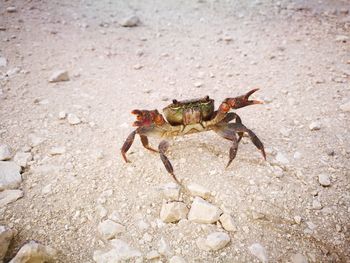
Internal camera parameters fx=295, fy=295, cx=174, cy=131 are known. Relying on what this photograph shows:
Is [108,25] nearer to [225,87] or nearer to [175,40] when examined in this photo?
[175,40]

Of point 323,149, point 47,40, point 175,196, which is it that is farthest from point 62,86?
point 323,149

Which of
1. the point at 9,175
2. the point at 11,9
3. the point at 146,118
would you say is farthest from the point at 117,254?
the point at 11,9

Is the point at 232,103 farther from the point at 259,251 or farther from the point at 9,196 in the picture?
the point at 9,196

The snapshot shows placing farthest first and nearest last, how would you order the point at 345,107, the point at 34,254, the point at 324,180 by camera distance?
1. the point at 345,107
2. the point at 324,180
3. the point at 34,254

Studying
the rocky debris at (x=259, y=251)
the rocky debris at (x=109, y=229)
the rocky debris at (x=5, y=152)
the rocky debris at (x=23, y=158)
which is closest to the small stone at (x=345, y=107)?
the rocky debris at (x=259, y=251)

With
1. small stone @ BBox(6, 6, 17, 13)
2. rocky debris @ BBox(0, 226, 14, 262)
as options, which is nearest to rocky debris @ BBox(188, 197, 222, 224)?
rocky debris @ BBox(0, 226, 14, 262)

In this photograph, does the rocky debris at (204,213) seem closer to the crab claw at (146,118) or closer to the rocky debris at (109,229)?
the rocky debris at (109,229)

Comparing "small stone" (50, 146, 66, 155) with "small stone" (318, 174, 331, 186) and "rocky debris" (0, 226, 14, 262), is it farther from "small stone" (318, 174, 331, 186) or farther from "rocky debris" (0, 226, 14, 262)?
"small stone" (318, 174, 331, 186)
